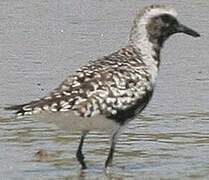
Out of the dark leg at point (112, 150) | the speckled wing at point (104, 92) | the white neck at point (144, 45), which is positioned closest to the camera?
the speckled wing at point (104, 92)

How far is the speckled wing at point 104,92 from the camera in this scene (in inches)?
315

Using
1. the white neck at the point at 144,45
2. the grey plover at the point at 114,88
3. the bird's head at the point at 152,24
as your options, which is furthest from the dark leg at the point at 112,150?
the bird's head at the point at 152,24

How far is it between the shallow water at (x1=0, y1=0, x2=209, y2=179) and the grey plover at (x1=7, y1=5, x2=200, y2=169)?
35 centimetres

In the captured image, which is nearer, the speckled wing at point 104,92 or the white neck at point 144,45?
the speckled wing at point 104,92

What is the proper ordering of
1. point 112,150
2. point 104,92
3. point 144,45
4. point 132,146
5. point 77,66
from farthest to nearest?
point 77,66 → point 132,146 → point 144,45 → point 112,150 → point 104,92

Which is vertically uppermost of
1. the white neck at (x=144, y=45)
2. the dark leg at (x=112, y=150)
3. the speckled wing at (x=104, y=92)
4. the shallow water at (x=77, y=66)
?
the white neck at (x=144, y=45)

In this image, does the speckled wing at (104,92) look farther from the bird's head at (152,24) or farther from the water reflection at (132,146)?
the water reflection at (132,146)

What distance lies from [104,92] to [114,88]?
91 millimetres

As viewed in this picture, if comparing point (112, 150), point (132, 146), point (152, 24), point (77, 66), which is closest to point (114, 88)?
point (112, 150)

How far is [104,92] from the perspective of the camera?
8164mm

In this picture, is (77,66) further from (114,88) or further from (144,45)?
(114,88)

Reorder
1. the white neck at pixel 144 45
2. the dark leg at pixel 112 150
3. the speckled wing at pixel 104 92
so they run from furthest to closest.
Result: the white neck at pixel 144 45 → the dark leg at pixel 112 150 → the speckled wing at pixel 104 92

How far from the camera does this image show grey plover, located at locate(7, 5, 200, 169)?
8008 millimetres

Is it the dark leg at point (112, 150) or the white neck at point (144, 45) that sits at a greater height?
the white neck at point (144, 45)
